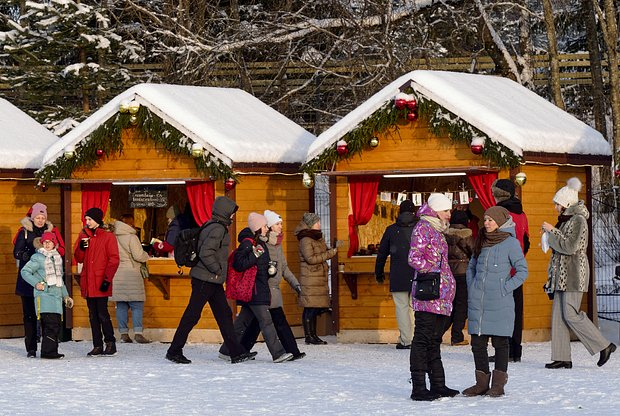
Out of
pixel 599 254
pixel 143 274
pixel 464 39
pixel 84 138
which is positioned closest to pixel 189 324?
pixel 143 274

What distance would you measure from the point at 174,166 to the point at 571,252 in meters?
6.37

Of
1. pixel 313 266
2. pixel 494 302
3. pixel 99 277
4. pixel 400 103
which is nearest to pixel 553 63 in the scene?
pixel 400 103

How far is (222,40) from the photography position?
29.2 meters

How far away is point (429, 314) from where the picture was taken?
12.3m

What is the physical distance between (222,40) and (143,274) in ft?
36.8

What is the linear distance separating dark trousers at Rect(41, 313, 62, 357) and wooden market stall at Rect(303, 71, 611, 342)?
389 centimetres

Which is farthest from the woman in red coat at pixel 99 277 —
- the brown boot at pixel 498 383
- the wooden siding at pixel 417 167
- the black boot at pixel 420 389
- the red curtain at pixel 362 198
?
the brown boot at pixel 498 383

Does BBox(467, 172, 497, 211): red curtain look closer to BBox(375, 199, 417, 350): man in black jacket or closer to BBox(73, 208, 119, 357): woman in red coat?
BBox(375, 199, 417, 350): man in black jacket

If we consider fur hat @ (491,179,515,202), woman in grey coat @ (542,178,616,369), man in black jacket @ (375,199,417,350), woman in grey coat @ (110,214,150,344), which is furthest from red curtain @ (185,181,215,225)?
woman in grey coat @ (542,178,616,369)

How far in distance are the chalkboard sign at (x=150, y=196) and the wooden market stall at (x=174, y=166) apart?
1.02 m

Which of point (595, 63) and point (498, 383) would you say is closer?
point (498, 383)

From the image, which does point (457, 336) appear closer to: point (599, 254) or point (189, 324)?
point (189, 324)

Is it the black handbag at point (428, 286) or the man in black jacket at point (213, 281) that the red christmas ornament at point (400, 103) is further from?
the black handbag at point (428, 286)

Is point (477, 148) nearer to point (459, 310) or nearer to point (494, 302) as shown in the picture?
point (459, 310)
